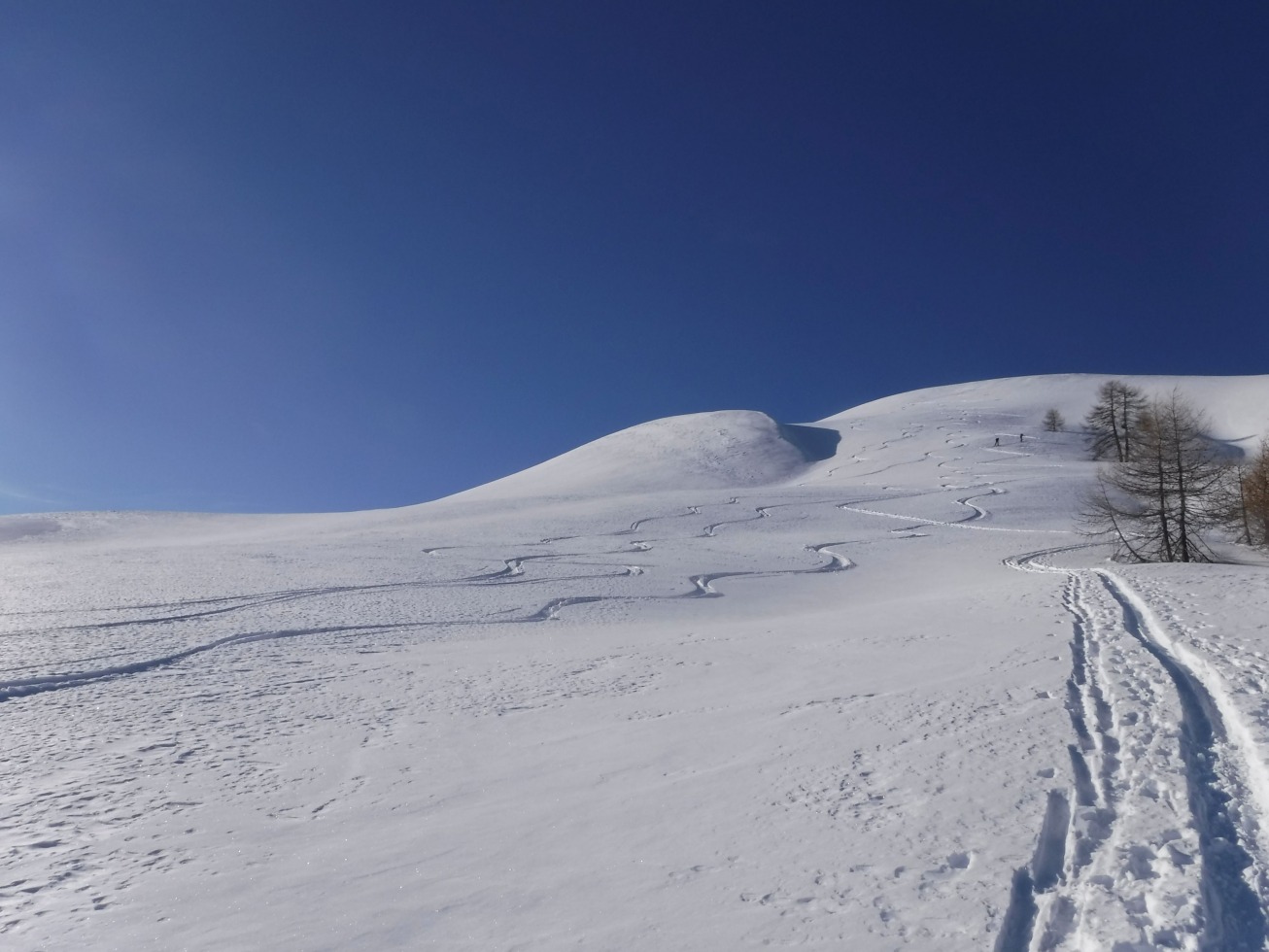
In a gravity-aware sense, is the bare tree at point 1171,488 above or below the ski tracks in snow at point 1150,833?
above

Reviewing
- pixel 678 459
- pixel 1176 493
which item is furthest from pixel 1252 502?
pixel 678 459

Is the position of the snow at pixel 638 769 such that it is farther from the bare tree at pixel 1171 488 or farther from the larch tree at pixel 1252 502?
the larch tree at pixel 1252 502

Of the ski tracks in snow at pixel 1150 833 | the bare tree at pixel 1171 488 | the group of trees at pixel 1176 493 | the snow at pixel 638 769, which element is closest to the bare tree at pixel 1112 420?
the group of trees at pixel 1176 493

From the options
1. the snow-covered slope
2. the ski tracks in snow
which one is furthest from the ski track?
the snow-covered slope

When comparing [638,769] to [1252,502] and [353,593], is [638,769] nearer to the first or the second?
[353,593]

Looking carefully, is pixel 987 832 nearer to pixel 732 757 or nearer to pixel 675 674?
pixel 732 757

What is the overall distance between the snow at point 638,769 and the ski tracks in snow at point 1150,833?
0.08 ft

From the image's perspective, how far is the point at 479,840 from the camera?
5953 mm

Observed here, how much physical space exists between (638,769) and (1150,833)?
13.3ft

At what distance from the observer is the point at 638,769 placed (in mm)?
7367

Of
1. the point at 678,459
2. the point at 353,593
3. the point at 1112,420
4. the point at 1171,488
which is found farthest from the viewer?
the point at 1112,420

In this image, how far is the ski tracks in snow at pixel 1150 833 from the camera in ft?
14.0

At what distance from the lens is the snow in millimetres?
4715

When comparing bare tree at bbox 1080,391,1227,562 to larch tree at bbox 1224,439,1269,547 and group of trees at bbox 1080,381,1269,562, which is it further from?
larch tree at bbox 1224,439,1269,547
